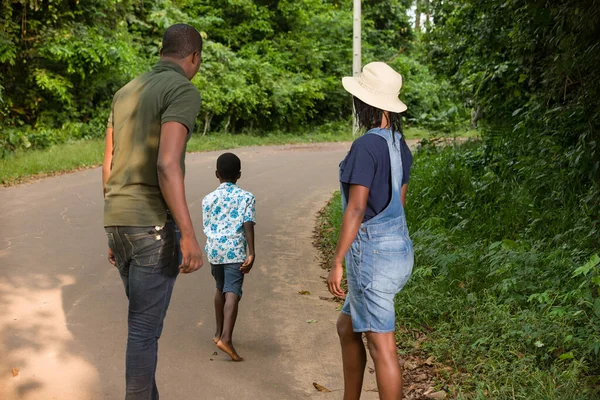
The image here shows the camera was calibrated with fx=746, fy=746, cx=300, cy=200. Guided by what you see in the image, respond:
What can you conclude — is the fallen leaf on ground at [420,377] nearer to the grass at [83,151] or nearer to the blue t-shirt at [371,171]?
the blue t-shirt at [371,171]

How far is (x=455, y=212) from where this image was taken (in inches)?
379

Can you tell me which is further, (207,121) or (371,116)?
(207,121)

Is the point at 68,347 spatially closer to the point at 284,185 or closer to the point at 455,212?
the point at 455,212

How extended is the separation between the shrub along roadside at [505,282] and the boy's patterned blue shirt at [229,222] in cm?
145

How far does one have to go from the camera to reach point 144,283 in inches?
145

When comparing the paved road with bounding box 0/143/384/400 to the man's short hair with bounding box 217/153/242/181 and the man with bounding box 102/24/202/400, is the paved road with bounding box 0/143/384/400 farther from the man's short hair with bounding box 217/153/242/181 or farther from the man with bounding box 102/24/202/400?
the man's short hair with bounding box 217/153/242/181

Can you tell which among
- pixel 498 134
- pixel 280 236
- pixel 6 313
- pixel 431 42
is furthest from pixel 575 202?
pixel 431 42

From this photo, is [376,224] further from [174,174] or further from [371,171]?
[174,174]

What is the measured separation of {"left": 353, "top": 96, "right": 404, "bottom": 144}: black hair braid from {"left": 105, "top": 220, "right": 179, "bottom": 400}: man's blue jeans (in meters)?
1.15

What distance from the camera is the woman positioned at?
12.4 ft

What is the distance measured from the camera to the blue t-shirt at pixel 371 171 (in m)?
Result: 3.74

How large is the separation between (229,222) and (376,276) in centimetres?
191

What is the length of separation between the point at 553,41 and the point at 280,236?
4288 millimetres

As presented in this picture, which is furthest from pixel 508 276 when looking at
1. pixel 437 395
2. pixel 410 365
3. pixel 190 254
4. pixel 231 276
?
pixel 190 254
